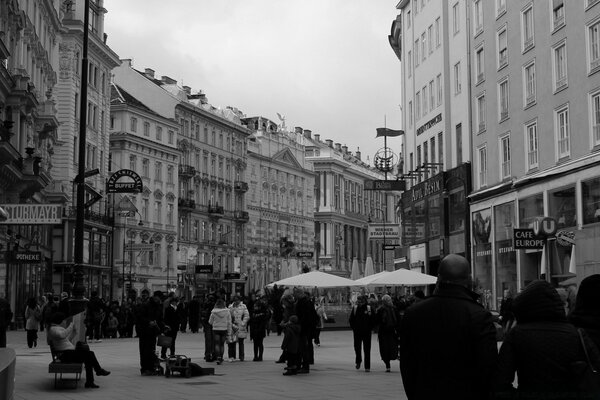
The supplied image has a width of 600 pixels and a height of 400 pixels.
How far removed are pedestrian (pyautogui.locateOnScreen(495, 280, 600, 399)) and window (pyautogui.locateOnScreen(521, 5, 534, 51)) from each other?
33.9m

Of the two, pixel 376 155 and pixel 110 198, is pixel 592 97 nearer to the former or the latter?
pixel 376 155

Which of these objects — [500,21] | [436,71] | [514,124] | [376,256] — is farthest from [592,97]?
[376,256]

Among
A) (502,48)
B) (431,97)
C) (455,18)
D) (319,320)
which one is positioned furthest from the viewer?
(431,97)

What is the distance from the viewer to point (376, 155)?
53562 mm

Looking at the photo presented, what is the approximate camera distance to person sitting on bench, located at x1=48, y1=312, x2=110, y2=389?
54.6 feet

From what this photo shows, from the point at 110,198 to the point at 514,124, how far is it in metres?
39.3

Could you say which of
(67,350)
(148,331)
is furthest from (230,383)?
(67,350)

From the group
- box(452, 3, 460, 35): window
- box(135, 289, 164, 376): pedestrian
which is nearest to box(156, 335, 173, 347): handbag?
box(135, 289, 164, 376): pedestrian

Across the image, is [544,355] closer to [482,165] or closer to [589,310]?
[589,310]

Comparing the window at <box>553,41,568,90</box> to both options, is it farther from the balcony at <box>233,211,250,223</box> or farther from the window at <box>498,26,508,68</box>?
the balcony at <box>233,211,250,223</box>

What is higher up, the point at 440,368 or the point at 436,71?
the point at 436,71

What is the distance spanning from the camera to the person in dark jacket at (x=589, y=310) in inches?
248

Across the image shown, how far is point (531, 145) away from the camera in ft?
125

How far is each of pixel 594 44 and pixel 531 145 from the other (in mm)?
6395
